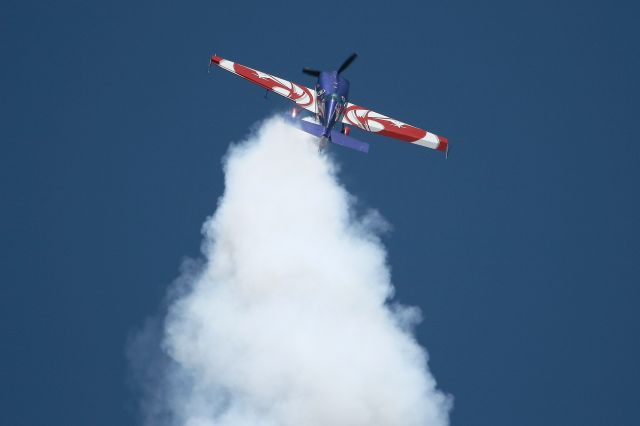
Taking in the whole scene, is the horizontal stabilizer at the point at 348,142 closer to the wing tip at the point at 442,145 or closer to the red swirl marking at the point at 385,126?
the red swirl marking at the point at 385,126

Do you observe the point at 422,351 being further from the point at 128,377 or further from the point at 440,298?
the point at 440,298

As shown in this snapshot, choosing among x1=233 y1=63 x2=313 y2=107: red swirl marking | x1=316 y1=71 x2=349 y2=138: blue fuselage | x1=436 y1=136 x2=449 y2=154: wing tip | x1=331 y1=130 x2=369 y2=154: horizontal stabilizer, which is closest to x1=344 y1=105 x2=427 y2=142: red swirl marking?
x1=436 y1=136 x2=449 y2=154: wing tip

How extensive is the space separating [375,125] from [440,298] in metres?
31.2

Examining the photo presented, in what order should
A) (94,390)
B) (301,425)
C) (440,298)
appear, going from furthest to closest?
(440,298) → (94,390) → (301,425)

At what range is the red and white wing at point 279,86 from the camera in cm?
5688

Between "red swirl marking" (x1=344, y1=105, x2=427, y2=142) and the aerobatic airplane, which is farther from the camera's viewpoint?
"red swirl marking" (x1=344, y1=105, x2=427, y2=142)

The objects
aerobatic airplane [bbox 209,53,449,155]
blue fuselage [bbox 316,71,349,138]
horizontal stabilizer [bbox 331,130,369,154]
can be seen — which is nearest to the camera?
horizontal stabilizer [bbox 331,130,369,154]

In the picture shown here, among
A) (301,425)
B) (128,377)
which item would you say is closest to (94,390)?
(128,377)

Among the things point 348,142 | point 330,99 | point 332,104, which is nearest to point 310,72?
point 330,99

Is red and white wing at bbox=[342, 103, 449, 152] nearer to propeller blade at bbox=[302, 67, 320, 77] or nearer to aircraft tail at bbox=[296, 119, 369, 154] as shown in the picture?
propeller blade at bbox=[302, 67, 320, 77]

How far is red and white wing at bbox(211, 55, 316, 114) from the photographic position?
5688cm

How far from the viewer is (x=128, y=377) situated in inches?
2318

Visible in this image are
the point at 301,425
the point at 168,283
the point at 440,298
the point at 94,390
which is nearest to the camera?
the point at 301,425

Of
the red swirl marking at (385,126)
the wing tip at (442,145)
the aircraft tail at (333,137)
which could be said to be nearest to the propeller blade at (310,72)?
the red swirl marking at (385,126)
